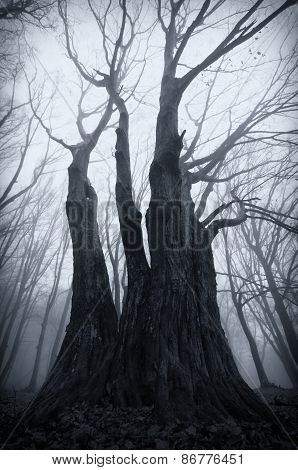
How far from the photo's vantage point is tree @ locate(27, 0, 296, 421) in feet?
9.12

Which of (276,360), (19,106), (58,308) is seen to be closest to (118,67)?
(19,106)

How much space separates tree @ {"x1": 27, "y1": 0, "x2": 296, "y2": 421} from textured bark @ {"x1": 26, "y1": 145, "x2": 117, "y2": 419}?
15 mm

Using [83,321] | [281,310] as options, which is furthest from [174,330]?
[281,310]

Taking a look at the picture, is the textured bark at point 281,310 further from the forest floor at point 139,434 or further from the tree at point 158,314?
the forest floor at point 139,434

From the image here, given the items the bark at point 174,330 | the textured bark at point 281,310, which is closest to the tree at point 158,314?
the bark at point 174,330

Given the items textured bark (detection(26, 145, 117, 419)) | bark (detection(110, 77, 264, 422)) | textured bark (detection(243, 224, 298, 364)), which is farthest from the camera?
textured bark (detection(243, 224, 298, 364))

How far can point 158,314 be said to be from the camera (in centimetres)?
324

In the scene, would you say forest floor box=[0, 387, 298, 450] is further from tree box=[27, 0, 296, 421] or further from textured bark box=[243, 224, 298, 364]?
textured bark box=[243, 224, 298, 364]

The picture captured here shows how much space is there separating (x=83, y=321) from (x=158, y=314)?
4.36 ft

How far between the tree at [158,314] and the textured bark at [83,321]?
0.05 feet

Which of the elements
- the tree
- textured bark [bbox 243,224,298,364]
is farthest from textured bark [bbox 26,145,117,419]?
textured bark [bbox 243,224,298,364]

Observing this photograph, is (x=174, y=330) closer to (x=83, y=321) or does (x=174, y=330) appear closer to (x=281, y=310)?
(x=83, y=321)

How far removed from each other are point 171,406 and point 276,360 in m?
38.5
